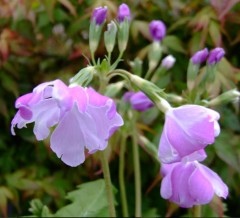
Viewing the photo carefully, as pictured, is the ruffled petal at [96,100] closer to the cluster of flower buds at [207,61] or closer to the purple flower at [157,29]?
the cluster of flower buds at [207,61]

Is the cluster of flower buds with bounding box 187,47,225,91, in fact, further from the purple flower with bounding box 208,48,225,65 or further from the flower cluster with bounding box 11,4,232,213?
the flower cluster with bounding box 11,4,232,213

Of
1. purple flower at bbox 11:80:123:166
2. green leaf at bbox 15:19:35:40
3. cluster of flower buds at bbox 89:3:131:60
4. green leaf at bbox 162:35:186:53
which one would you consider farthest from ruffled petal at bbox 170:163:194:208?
green leaf at bbox 15:19:35:40

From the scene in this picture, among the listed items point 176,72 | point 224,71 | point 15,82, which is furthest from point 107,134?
point 15,82

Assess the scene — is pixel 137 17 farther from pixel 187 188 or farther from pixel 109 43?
pixel 187 188

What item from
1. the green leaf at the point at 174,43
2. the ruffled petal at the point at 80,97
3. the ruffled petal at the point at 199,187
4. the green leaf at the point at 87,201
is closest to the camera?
the ruffled petal at the point at 80,97

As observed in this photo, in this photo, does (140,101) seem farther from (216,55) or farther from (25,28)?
(25,28)

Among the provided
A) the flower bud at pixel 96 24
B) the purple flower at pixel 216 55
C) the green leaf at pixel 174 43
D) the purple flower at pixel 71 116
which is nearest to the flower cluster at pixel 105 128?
the purple flower at pixel 71 116
